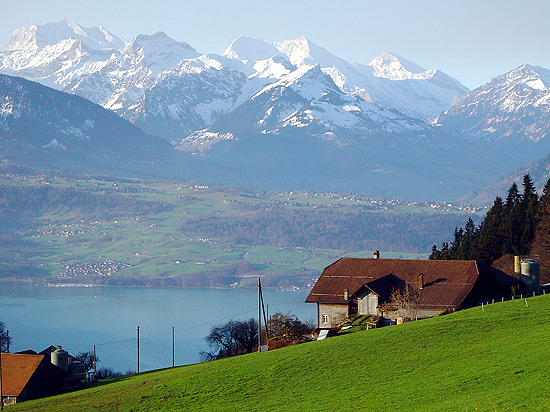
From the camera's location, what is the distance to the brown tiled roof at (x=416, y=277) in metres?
57.8

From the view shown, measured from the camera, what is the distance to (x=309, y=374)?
39812mm

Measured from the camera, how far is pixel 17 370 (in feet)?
197

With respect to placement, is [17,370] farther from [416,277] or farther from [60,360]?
[416,277]

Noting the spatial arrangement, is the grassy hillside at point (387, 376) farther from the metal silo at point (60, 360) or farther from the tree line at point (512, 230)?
the tree line at point (512, 230)

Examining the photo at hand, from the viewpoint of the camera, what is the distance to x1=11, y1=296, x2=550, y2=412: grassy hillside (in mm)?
30406

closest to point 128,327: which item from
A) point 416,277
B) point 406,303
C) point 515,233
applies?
point 515,233

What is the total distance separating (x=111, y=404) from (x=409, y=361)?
13124mm

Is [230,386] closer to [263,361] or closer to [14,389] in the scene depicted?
[263,361]

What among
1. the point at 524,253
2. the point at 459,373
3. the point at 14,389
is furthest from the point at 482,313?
the point at 524,253

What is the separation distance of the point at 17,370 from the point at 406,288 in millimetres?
24227

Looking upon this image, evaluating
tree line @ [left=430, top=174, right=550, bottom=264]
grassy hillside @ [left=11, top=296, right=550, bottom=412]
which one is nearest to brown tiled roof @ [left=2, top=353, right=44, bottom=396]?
grassy hillside @ [left=11, top=296, right=550, bottom=412]

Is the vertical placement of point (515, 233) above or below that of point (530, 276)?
above

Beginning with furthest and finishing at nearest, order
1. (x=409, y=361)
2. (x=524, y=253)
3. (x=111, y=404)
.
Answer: (x=524, y=253) < (x=111, y=404) < (x=409, y=361)

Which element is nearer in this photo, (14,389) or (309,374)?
(309,374)
